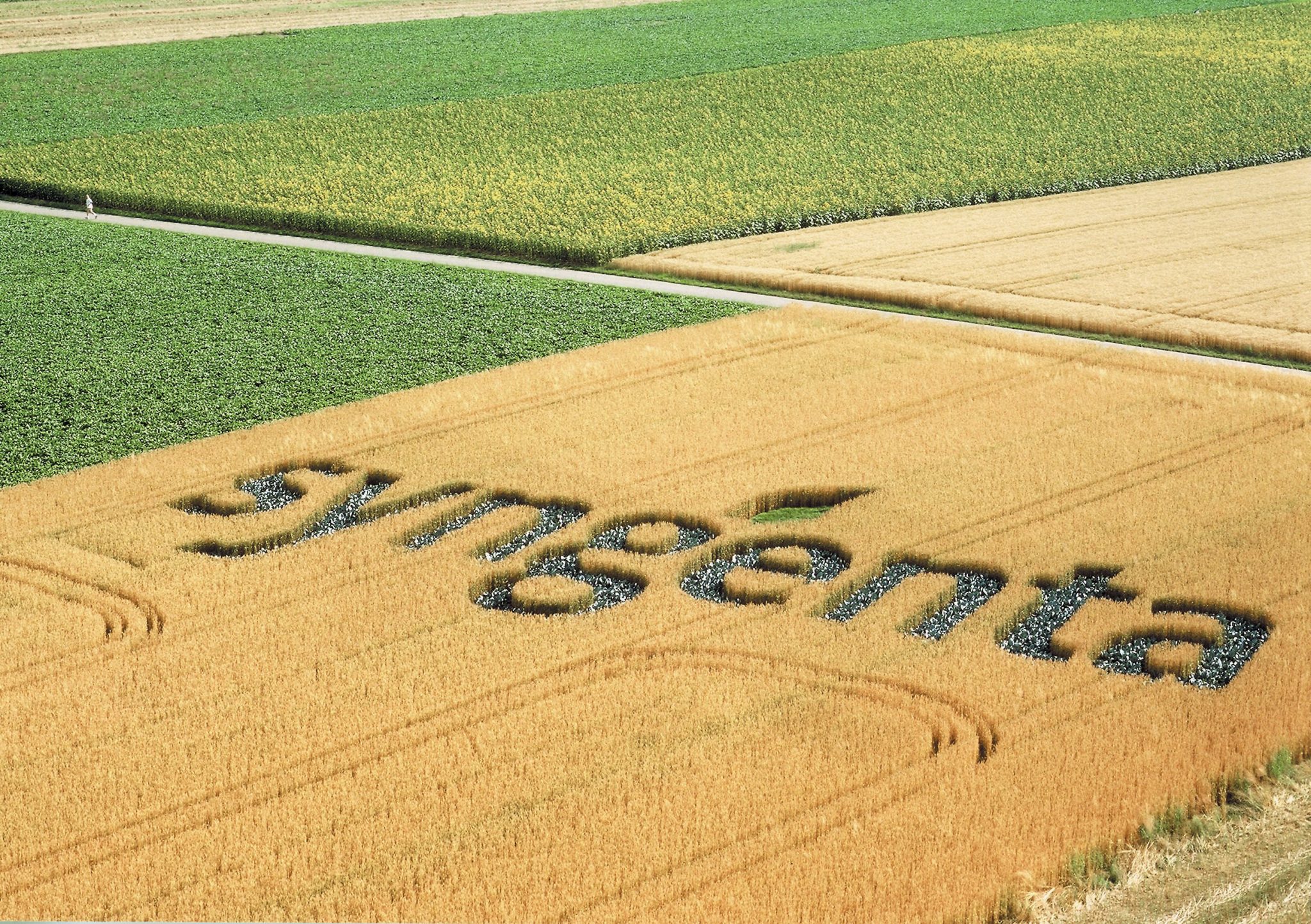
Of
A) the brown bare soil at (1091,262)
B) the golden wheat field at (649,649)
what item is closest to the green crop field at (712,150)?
the brown bare soil at (1091,262)

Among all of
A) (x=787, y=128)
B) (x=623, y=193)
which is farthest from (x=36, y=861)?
(x=787, y=128)

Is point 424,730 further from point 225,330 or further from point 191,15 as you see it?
point 191,15

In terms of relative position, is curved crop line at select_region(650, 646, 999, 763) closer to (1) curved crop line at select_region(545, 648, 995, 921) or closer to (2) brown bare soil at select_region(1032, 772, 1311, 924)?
(1) curved crop line at select_region(545, 648, 995, 921)

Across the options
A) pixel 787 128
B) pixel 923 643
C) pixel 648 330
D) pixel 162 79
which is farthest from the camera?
pixel 162 79

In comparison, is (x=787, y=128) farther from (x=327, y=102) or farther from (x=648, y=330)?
(x=648, y=330)

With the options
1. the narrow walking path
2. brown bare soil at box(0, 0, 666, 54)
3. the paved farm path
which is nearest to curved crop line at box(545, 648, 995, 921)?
the paved farm path

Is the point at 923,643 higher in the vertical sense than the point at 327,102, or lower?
lower

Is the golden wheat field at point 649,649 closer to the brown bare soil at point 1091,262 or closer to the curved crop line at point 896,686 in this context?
the curved crop line at point 896,686
